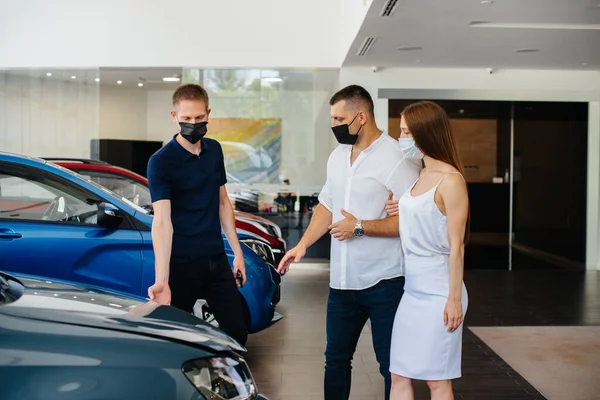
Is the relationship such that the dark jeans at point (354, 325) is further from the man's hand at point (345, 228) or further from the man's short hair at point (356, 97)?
the man's short hair at point (356, 97)

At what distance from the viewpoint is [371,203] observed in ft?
12.2

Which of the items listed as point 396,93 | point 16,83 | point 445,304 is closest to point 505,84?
point 396,93

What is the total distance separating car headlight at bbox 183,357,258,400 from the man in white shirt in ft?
3.76

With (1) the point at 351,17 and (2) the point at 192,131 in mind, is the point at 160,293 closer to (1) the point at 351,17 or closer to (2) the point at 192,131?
(2) the point at 192,131

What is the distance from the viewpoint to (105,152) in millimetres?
12953

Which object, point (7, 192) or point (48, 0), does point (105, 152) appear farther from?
point (7, 192)

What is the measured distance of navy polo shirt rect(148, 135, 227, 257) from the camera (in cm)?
376

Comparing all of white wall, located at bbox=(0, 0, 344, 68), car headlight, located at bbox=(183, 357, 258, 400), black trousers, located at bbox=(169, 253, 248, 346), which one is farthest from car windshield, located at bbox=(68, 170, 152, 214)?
car headlight, located at bbox=(183, 357, 258, 400)

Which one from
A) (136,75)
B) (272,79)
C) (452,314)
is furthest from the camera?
(136,75)

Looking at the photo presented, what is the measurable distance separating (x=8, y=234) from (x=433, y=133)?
307 centimetres

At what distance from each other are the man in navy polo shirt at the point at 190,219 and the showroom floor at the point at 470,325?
138 cm

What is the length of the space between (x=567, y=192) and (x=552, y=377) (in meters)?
7.19

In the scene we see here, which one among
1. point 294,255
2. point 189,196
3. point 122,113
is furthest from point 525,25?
point 122,113

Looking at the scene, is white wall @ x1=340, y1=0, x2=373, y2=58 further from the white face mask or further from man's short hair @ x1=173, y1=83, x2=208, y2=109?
the white face mask
